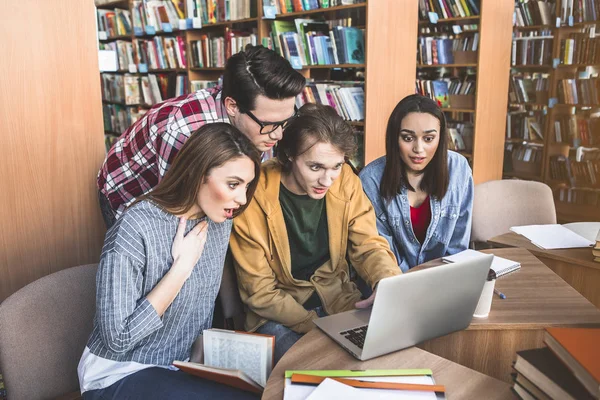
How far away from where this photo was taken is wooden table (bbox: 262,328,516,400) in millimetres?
1072

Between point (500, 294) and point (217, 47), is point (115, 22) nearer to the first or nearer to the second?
point (217, 47)

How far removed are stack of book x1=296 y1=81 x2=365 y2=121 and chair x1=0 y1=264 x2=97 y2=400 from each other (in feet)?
8.37

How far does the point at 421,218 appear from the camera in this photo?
2.28 meters

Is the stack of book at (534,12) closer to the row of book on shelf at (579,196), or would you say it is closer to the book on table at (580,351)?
the row of book on shelf at (579,196)

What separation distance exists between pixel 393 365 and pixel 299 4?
3.29 meters

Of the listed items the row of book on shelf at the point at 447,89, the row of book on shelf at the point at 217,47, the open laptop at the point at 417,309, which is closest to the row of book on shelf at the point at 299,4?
the row of book on shelf at the point at 217,47

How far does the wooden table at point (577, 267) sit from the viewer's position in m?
1.93

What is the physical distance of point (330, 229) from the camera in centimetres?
186

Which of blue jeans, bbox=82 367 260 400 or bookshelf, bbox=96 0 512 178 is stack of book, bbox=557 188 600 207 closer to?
bookshelf, bbox=96 0 512 178

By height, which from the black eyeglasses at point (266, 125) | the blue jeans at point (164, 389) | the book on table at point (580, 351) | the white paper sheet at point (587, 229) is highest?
the black eyeglasses at point (266, 125)

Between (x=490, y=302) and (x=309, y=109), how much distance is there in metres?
0.86

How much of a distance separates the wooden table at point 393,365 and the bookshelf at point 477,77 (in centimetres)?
326

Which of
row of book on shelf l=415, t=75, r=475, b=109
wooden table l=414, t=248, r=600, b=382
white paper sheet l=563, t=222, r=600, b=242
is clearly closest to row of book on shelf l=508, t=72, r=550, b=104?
row of book on shelf l=415, t=75, r=475, b=109

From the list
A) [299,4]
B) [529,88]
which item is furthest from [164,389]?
[529,88]
